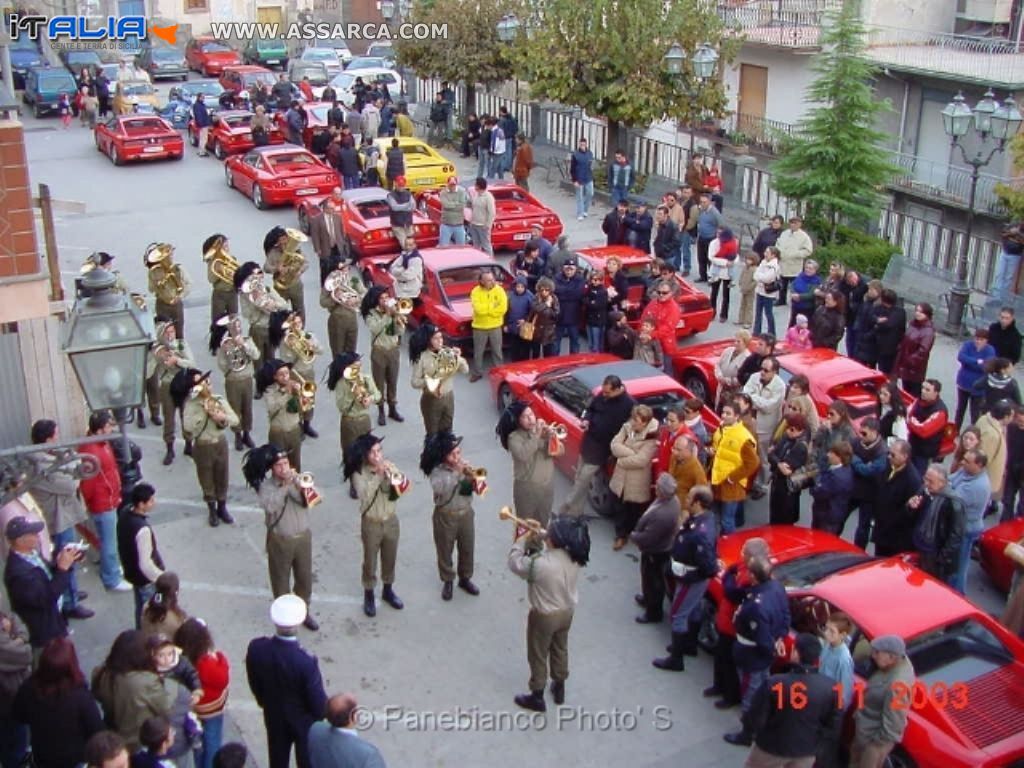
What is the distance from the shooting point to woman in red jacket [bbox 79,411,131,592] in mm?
10445

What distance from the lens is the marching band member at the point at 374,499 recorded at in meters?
10.0

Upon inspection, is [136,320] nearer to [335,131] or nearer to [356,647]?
[356,647]

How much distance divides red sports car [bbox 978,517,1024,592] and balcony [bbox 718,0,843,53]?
20.5 m

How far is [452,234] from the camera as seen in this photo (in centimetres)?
1992

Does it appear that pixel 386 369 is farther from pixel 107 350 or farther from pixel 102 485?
pixel 107 350

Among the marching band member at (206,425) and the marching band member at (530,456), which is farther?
the marching band member at (206,425)

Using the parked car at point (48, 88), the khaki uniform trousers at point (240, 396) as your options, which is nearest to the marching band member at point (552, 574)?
the khaki uniform trousers at point (240, 396)

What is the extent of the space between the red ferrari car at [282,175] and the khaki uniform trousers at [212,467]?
1234 centimetres

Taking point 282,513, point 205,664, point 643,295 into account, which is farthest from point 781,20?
point 205,664

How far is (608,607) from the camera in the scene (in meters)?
10.8

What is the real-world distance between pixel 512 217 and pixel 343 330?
21.7ft

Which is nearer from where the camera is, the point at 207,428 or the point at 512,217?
the point at 207,428

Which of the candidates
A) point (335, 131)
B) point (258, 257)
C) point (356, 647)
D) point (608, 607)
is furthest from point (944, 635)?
point (335, 131)

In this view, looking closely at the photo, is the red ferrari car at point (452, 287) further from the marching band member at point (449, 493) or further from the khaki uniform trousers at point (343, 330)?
the marching band member at point (449, 493)
